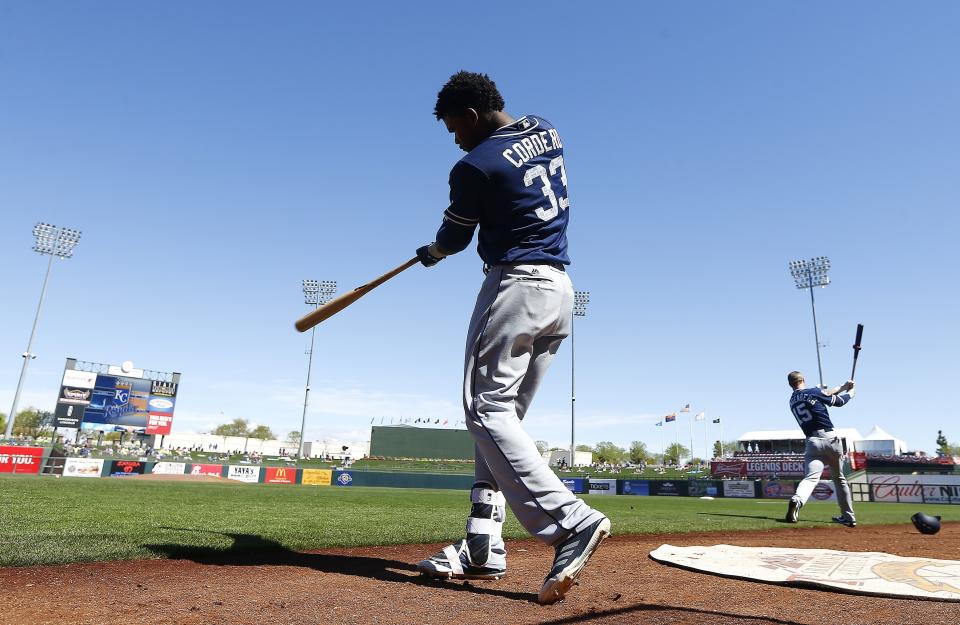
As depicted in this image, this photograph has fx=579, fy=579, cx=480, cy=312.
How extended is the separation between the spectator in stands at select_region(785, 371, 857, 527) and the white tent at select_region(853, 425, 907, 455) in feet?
230

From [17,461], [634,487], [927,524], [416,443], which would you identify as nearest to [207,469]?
[17,461]

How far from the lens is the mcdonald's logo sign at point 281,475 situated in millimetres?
37000

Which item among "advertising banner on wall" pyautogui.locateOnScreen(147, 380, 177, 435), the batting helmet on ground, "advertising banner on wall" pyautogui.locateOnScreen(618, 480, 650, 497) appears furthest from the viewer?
"advertising banner on wall" pyautogui.locateOnScreen(147, 380, 177, 435)

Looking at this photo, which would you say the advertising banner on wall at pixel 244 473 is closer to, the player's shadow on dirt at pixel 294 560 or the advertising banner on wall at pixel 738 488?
the advertising banner on wall at pixel 738 488

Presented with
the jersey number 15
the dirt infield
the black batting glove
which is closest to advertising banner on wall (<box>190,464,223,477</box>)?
→ the dirt infield

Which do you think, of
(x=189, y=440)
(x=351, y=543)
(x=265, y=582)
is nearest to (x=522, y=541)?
(x=351, y=543)

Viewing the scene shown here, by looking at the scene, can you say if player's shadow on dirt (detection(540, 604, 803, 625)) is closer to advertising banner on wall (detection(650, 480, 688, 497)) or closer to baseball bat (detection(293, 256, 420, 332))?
baseball bat (detection(293, 256, 420, 332))

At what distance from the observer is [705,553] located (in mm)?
4105

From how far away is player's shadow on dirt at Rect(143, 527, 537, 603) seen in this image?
3121 mm

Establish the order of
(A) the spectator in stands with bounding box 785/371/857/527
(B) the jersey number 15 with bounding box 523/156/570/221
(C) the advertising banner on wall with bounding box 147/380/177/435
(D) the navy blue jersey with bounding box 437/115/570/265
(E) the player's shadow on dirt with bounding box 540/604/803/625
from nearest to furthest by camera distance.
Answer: (E) the player's shadow on dirt with bounding box 540/604/803/625, (D) the navy blue jersey with bounding box 437/115/570/265, (B) the jersey number 15 with bounding box 523/156/570/221, (A) the spectator in stands with bounding box 785/371/857/527, (C) the advertising banner on wall with bounding box 147/380/177/435

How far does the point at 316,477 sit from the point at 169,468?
9020mm

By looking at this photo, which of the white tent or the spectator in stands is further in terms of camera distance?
the white tent

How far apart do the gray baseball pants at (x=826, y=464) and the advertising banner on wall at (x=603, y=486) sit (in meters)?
32.5

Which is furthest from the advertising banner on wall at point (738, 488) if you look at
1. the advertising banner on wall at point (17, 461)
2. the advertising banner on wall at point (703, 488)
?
the advertising banner on wall at point (17, 461)
